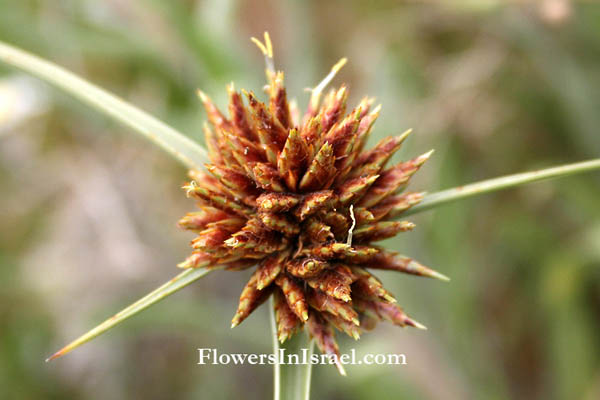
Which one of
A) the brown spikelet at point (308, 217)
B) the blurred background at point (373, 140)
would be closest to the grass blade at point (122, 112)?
the brown spikelet at point (308, 217)

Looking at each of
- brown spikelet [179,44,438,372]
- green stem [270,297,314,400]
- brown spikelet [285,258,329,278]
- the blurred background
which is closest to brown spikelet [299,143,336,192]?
brown spikelet [179,44,438,372]

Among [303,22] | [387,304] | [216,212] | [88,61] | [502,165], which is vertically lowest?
[387,304]

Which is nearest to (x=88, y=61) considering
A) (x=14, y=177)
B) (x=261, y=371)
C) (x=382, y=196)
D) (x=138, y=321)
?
(x=14, y=177)

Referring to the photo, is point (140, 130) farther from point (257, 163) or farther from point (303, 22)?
point (303, 22)

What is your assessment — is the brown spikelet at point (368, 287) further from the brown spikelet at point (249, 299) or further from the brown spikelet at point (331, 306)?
the brown spikelet at point (249, 299)

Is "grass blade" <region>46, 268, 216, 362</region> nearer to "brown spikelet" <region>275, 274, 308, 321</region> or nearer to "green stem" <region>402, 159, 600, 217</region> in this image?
"brown spikelet" <region>275, 274, 308, 321</region>

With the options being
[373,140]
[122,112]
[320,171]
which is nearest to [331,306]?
[320,171]
